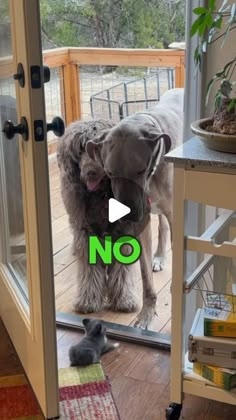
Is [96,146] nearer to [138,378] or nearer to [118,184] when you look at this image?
[118,184]

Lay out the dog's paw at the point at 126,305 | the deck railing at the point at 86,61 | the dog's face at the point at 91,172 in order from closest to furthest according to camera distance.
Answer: the dog's face at the point at 91,172 → the dog's paw at the point at 126,305 → the deck railing at the point at 86,61

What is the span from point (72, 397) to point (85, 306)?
0.65 meters

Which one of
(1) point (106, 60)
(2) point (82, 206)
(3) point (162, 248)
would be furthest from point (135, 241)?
(1) point (106, 60)

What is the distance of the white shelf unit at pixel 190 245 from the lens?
61.9 inches

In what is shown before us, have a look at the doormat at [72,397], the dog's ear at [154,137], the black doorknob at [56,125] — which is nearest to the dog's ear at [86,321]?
the doormat at [72,397]

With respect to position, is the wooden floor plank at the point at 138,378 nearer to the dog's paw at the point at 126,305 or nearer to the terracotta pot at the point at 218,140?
the dog's paw at the point at 126,305

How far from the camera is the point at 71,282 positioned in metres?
2.88

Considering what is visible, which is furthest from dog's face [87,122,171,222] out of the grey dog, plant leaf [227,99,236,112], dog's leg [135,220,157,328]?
plant leaf [227,99,236,112]

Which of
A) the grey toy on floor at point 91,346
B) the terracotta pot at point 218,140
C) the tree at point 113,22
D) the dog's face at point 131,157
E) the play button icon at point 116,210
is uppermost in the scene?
the tree at point 113,22

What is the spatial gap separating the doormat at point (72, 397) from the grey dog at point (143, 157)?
0.45m

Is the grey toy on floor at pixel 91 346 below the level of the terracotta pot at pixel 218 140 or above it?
below

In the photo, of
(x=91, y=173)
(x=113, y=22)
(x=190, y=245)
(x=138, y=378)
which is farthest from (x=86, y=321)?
(x=113, y=22)

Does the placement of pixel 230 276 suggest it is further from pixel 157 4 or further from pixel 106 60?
pixel 106 60

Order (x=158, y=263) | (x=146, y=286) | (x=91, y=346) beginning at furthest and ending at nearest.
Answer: (x=158, y=263)
(x=146, y=286)
(x=91, y=346)
